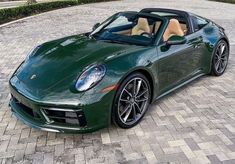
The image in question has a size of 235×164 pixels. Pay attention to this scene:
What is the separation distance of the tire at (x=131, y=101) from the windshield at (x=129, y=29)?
0.60 meters

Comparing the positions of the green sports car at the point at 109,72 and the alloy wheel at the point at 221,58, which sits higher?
the green sports car at the point at 109,72

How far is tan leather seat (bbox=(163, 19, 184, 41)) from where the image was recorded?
14.4 ft

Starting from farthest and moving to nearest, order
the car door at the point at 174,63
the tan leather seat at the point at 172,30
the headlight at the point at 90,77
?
1. the tan leather seat at the point at 172,30
2. the car door at the point at 174,63
3. the headlight at the point at 90,77

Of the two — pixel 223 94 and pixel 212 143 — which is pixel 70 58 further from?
pixel 223 94

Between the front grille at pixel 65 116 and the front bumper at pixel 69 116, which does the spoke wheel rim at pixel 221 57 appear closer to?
the front bumper at pixel 69 116

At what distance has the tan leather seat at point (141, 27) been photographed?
14.8ft

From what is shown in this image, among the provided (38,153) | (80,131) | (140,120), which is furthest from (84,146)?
(140,120)

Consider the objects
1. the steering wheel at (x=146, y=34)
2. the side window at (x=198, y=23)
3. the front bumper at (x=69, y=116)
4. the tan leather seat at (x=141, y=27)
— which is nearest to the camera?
the front bumper at (x=69, y=116)

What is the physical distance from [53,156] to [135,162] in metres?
0.86

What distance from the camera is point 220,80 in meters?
5.50

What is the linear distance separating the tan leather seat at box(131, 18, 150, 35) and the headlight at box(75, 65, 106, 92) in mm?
1229

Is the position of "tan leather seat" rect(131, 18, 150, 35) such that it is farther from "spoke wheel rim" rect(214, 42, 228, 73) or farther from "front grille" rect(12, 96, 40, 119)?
"front grille" rect(12, 96, 40, 119)

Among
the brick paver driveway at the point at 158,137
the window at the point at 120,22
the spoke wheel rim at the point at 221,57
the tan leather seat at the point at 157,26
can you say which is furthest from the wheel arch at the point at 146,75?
the spoke wheel rim at the point at 221,57

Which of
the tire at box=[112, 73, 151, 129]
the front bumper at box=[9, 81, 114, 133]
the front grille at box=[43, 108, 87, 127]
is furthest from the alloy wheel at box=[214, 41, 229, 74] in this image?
the front grille at box=[43, 108, 87, 127]
